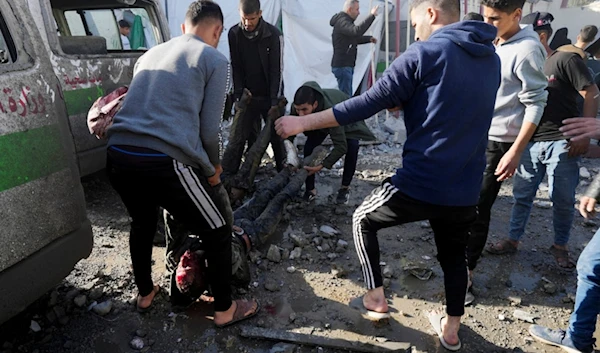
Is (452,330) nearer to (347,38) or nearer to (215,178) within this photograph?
(215,178)

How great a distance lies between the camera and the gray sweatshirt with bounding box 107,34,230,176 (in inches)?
74.4

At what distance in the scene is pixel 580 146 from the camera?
2.60 metres

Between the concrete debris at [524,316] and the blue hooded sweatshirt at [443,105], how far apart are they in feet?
3.67

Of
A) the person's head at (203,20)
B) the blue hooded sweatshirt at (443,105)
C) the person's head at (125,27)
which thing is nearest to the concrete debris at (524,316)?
the blue hooded sweatshirt at (443,105)

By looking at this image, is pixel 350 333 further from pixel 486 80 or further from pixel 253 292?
pixel 486 80

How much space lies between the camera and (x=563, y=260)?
3.11 metres

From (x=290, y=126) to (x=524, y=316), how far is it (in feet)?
6.50

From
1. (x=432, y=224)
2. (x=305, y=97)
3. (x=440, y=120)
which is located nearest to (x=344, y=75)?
(x=305, y=97)

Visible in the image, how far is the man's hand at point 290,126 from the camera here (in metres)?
2.02

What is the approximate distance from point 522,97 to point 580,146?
65 centimetres

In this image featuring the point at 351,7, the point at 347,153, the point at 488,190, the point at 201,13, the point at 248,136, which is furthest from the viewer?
the point at 351,7

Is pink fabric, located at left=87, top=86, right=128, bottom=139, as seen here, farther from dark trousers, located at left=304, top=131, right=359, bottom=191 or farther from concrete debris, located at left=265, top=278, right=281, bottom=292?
dark trousers, located at left=304, top=131, right=359, bottom=191

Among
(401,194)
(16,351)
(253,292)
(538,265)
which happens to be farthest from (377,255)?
(16,351)

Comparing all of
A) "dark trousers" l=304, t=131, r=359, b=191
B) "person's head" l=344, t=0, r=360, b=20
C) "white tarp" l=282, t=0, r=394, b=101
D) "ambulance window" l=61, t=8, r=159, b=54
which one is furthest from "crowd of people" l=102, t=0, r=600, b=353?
"white tarp" l=282, t=0, r=394, b=101
